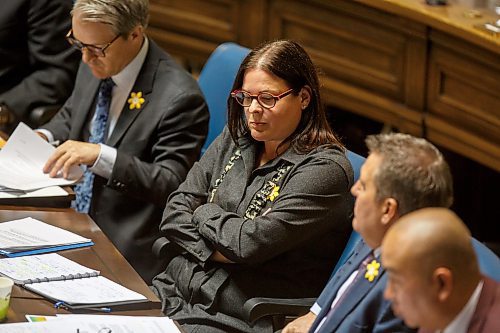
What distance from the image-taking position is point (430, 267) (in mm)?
1923

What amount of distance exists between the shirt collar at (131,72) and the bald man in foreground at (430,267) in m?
2.09

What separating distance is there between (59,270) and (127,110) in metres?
1.09

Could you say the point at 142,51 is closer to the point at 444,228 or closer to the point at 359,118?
the point at 359,118

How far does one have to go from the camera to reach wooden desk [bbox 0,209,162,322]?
272cm

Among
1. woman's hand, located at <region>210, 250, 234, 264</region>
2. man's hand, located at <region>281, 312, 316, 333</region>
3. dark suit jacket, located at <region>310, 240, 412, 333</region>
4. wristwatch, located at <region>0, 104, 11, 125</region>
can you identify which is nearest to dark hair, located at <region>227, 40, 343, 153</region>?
woman's hand, located at <region>210, 250, 234, 264</region>

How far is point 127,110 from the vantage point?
391 centimetres

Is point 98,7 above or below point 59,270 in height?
above

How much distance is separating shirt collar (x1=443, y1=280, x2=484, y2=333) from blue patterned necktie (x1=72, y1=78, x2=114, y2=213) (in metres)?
2.13

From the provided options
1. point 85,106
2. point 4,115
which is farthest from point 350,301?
point 4,115

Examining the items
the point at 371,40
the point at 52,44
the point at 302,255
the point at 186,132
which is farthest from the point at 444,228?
the point at 52,44

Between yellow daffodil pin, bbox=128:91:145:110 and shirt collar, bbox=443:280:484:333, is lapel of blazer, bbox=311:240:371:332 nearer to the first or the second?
shirt collar, bbox=443:280:484:333

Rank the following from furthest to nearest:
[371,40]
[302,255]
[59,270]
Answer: [371,40], [302,255], [59,270]

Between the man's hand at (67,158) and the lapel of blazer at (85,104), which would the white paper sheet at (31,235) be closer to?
the man's hand at (67,158)

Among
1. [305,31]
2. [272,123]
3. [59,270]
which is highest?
[272,123]
